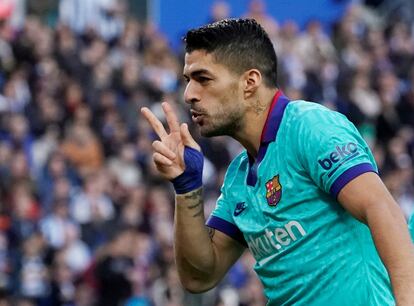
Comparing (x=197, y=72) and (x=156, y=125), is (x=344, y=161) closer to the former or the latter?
(x=197, y=72)

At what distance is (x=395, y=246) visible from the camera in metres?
4.50

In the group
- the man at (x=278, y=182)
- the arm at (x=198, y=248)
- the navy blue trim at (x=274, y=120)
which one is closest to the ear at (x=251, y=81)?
the man at (x=278, y=182)

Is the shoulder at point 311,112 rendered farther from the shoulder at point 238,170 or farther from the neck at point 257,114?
the shoulder at point 238,170

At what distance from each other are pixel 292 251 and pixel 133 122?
409 inches

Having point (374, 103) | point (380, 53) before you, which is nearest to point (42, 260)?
point (374, 103)

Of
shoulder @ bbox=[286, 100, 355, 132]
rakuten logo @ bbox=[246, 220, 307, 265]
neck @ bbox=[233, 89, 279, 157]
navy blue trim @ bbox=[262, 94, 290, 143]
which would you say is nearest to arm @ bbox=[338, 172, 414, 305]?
shoulder @ bbox=[286, 100, 355, 132]

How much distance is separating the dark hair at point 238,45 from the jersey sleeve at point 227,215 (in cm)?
50

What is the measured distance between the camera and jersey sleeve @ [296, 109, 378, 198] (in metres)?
4.70

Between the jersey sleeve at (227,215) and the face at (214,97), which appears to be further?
the jersey sleeve at (227,215)

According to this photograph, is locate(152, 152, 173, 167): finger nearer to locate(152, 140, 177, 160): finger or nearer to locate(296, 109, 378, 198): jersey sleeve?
locate(152, 140, 177, 160): finger

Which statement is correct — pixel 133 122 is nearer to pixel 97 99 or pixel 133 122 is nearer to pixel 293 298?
pixel 97 99

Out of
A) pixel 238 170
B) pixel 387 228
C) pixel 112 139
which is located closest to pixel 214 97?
pixel 238 170

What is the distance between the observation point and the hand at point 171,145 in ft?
17.2

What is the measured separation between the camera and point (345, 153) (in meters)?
4.72
